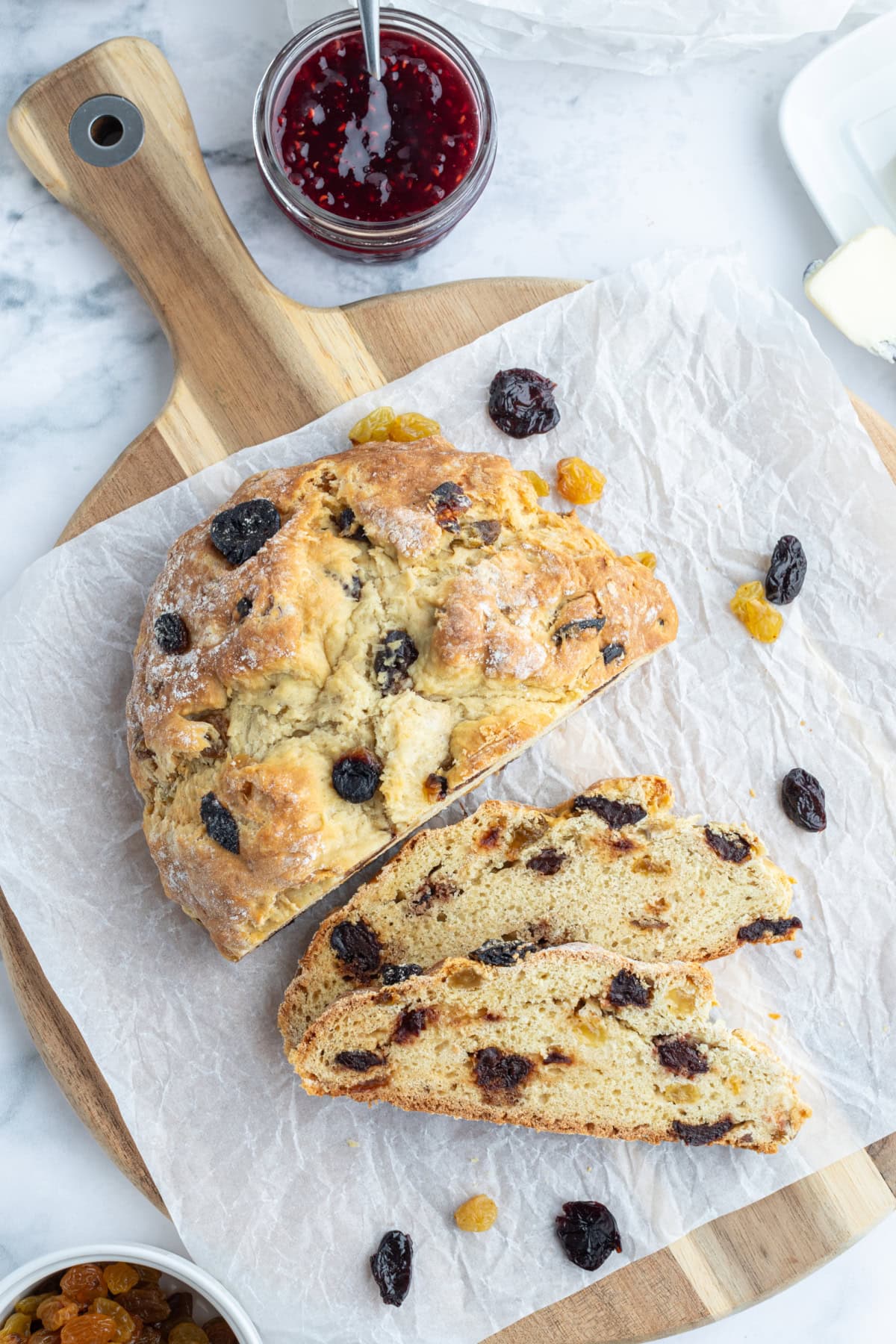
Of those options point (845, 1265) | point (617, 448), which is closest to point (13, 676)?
point (617, 448)

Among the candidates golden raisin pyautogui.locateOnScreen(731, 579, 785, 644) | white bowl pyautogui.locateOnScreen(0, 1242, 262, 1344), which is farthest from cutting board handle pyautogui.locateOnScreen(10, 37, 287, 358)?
white bowl pyautogui.locateOnScreen(0, 1242, 262, 1344)

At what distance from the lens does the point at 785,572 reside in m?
3.95

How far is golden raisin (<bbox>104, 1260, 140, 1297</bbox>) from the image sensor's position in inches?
143

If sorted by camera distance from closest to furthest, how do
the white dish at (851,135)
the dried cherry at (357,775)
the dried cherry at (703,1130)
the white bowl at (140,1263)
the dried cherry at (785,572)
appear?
1. the dried cherry at (357,775)
2. the white bowl at (140,1263)
3. the dried cherry at (703,1130)
4. the dried cherry at (785,572)
5. the white dish at (851,135)

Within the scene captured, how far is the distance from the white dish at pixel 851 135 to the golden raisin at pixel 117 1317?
443 cm

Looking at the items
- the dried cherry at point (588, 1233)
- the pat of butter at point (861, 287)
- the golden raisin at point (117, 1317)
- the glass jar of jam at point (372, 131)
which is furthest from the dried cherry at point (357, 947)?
the pat of butter at point (861, 287)

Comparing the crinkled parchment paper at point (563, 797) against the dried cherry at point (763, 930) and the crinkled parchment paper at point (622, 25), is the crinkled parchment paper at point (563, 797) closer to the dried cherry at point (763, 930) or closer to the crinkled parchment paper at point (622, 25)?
the dried cherry at point (763, 930)

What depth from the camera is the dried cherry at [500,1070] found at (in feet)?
12.0

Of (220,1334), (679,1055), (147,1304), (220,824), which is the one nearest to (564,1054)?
(679,1055)

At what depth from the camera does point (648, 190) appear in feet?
14.3

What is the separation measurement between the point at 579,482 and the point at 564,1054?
1.90 m

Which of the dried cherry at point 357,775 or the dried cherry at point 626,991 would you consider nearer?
the dried cherry at point 357,775

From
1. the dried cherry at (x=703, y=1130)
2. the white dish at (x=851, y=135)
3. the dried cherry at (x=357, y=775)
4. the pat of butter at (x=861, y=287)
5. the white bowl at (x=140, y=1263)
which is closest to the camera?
the dried cherry at (x=357, y=775)

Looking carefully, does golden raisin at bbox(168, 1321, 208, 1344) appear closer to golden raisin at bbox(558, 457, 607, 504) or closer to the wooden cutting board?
the wooden cutting board
